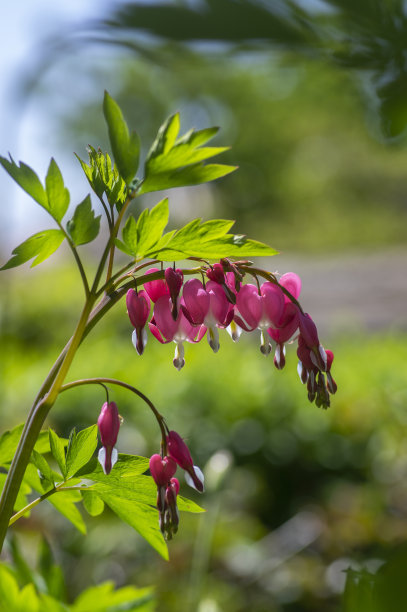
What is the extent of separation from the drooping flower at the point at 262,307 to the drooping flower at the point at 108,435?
0.57 feet

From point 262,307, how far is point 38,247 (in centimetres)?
26

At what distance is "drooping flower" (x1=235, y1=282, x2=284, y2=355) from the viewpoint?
26.0 inches

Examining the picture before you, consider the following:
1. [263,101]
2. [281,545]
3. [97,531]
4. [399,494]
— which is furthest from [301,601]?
[263,101]

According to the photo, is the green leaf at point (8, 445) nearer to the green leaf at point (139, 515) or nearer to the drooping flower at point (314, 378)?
the green leaf at point (139, 515)

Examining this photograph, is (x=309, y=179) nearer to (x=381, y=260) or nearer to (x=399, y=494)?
(x=381, y=260)

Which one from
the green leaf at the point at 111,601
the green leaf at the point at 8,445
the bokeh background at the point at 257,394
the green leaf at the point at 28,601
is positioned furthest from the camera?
the green leaf at the point at 111,601

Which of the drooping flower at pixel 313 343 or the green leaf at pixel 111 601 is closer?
the drooping flower at pixel 313 343

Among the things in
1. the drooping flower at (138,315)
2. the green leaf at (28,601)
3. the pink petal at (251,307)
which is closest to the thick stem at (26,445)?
the drooping flower at (138,315)

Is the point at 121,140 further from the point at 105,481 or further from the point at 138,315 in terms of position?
the point at 105,481

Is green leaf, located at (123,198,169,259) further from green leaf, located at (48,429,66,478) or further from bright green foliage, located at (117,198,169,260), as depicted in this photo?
green leaf, located at (48,429,66,478)

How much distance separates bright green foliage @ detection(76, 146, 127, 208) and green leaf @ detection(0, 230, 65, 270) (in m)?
0.08

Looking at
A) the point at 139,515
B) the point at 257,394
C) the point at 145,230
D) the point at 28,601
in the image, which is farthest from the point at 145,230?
the point at 257,394

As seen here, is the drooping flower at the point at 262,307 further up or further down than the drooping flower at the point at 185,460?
further up

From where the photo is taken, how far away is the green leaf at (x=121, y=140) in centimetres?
58
